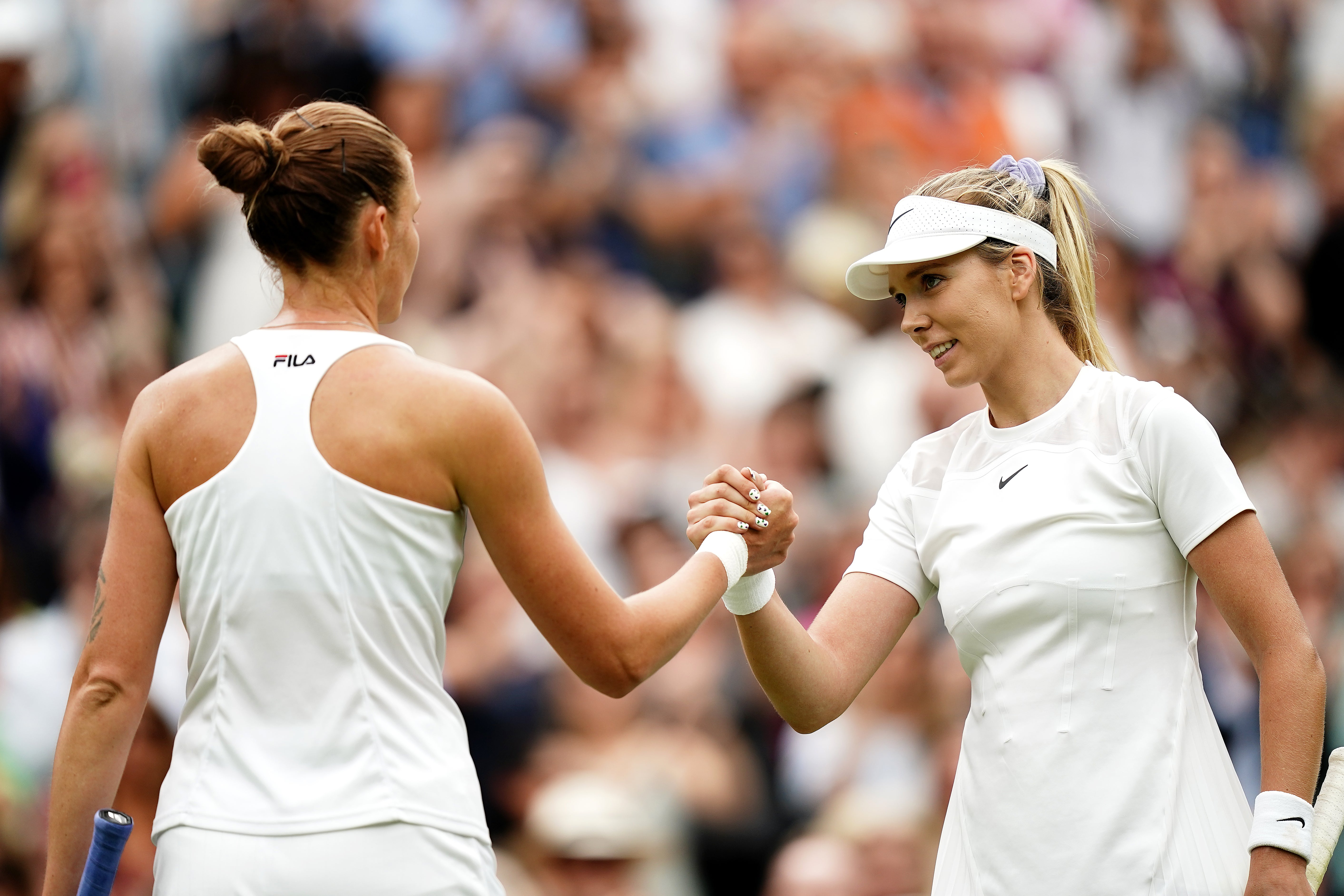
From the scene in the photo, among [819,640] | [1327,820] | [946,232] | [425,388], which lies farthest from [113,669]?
[1327,820]

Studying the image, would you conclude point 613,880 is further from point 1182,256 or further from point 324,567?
point 1182,256

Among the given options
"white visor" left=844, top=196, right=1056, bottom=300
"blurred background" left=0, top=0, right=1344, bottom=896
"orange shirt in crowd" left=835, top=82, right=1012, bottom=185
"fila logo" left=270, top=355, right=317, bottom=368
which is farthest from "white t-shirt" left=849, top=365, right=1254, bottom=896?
"orange shirt in crowd" left=835, top=82, right=1012, bottom=185

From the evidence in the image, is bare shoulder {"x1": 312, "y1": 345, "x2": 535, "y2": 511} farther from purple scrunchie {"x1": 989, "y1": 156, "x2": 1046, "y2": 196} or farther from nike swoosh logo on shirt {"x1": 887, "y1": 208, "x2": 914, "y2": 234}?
purple scrunchie {"x1": 989, "y1": 156, "x2": 1046, "y2": 196}

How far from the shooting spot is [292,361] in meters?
2.25

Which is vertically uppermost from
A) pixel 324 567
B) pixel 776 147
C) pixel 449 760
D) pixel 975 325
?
pixel 776 147

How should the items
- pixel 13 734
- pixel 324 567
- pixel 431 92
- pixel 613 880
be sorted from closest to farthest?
pixel 324 567 → pixel 613 880 → pixel 13 734 → pixel 431 92

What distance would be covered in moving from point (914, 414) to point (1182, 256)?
2.05 m

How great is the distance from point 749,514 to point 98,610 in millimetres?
1242

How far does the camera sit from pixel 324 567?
216cm

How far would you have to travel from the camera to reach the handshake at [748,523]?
291 centimetres

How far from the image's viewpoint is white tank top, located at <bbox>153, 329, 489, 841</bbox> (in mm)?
2139

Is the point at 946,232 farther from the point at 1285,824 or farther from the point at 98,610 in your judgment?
the point at 98,610

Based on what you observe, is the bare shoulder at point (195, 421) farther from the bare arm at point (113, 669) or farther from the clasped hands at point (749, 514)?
the clasped hands at point (749, 514)

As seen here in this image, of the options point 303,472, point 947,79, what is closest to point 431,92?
point 947,79
